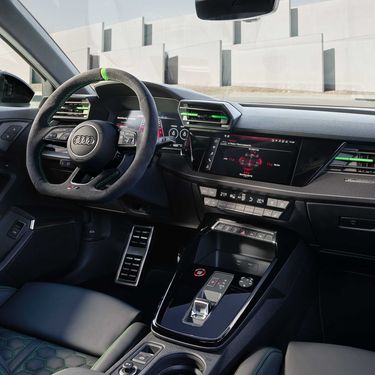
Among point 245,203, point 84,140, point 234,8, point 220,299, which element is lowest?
point 220,299

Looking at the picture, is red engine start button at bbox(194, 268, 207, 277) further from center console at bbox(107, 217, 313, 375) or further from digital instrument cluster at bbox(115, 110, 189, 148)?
digital instrument cluster at bbox(115, 110, 189, 148)

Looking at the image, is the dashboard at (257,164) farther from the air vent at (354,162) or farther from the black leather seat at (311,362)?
the black leather seat at (311,362)

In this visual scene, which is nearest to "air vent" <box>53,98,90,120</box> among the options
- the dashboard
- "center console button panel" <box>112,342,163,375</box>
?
the dashboard

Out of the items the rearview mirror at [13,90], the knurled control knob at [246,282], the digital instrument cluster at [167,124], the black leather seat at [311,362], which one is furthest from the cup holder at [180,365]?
the rearview mirror at [13,90]

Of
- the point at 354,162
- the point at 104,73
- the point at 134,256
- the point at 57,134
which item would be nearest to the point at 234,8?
the point at 104,73

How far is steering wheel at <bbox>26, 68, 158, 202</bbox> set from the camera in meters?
1.67

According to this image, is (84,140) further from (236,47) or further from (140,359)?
(236,47)

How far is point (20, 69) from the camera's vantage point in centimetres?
267

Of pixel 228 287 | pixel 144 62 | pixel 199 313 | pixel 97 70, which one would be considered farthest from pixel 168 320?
pixel 144 62

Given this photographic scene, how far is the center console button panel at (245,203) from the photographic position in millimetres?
2029

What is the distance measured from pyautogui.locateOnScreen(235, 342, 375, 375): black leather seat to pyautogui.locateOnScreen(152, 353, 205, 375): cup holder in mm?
125

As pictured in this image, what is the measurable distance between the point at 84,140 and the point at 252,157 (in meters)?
0.69

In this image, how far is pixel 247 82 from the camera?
251 cm

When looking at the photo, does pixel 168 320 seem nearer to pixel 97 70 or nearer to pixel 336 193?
pixel 336 193
